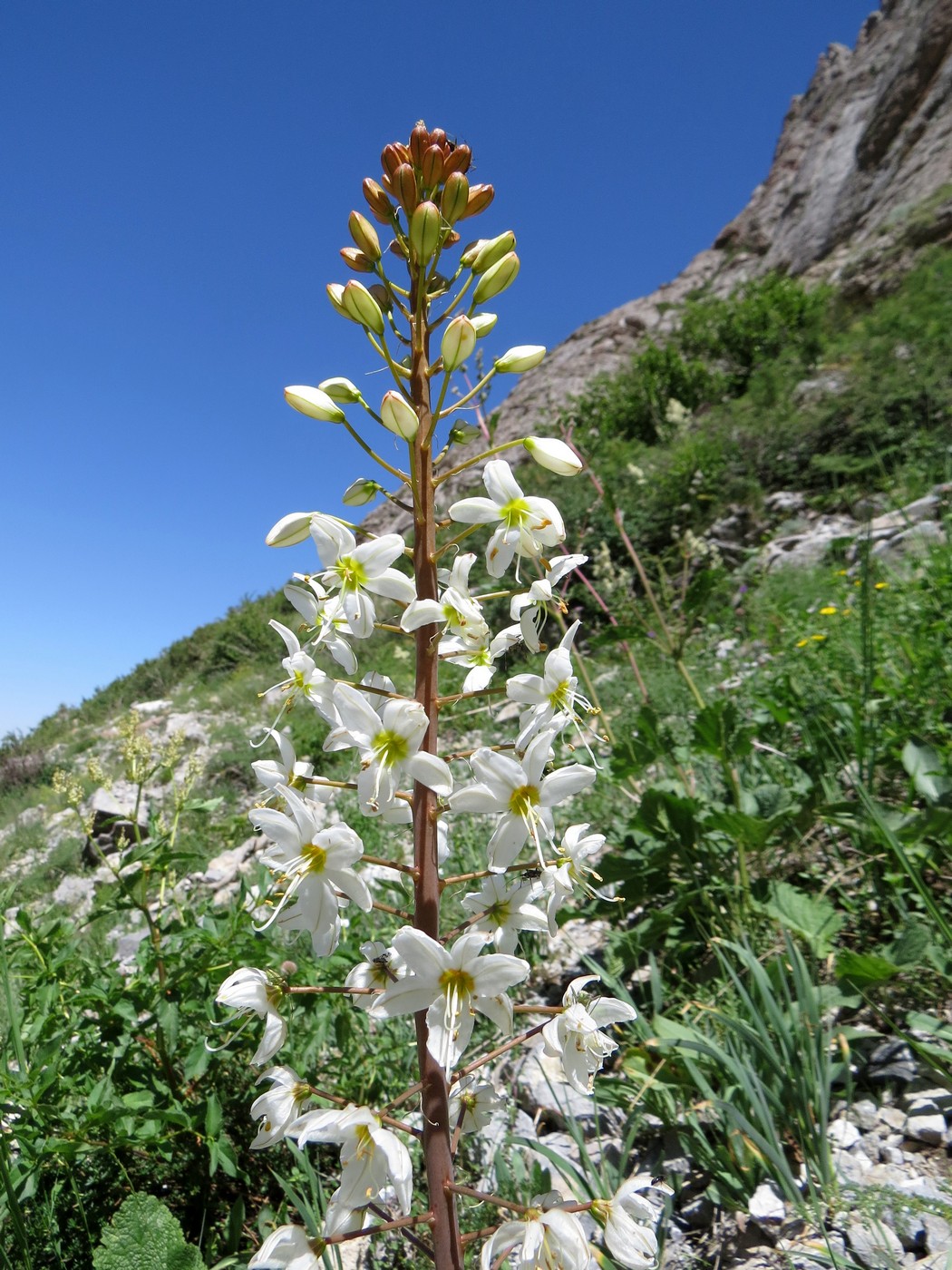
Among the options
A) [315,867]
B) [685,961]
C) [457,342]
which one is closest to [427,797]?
[315,867]

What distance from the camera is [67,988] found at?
2.06 meters

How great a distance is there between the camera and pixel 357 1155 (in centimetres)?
119

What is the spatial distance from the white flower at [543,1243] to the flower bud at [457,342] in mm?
1645

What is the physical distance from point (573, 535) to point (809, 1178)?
888 centimetres

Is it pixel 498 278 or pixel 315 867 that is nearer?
pixel 315 867

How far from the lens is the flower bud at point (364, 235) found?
1699mm

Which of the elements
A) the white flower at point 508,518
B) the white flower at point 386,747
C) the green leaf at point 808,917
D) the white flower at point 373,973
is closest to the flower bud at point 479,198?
the white flower at point 508,518

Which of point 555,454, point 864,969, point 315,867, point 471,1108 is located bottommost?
point 864,969

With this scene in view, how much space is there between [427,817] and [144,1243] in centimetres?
109

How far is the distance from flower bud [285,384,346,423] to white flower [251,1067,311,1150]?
4.46ft

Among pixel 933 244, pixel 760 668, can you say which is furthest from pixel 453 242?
pixel 933 244

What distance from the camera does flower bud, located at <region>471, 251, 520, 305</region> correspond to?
1.73 metres

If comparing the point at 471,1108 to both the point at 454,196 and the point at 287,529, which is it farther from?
the point at 454,196

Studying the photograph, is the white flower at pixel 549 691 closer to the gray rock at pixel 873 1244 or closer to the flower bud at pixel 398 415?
the flower bud at pixel 398 415
